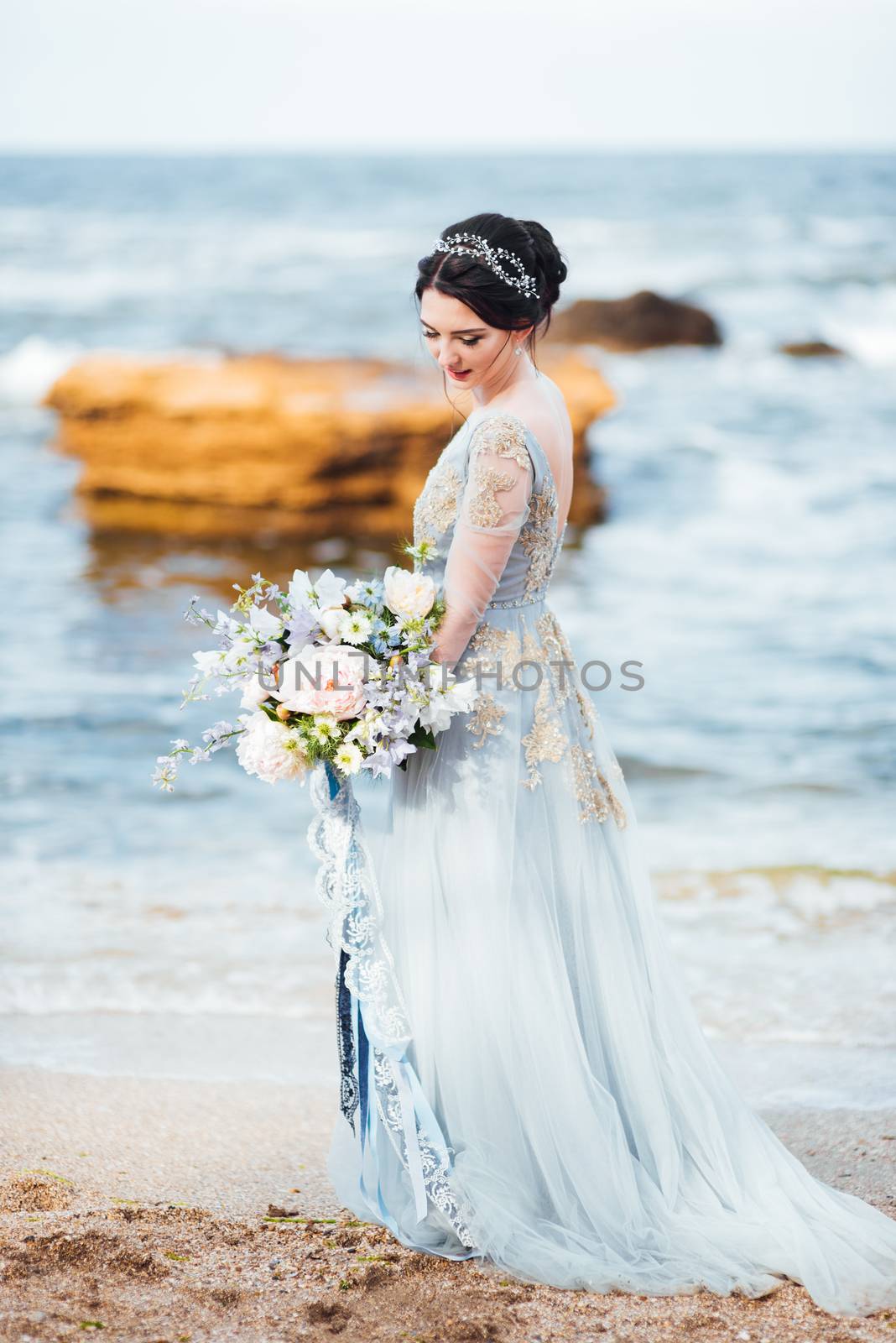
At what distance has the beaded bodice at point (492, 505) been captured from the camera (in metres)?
2.43

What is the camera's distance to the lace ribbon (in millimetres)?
2561

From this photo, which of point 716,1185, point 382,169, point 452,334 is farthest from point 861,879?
point 382,169

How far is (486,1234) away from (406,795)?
0.87m

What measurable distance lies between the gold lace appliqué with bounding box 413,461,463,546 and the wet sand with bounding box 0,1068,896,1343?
1.44 m

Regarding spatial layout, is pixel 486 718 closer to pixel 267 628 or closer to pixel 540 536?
pixel 540 536

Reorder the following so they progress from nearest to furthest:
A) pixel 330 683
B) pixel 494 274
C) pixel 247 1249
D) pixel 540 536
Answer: pixel 330 683 → pixel 494 274 → pixel 540 536 → pixel 247 1249

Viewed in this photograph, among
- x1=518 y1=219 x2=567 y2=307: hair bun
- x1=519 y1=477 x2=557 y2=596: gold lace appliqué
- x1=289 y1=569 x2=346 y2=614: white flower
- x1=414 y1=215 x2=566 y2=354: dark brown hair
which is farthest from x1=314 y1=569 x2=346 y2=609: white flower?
x1=518 y1=219 x2=567 y2=307: hair bun

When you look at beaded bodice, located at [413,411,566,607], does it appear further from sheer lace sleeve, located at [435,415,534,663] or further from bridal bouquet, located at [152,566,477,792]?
bridal bouquet, located at [152,566,477,792]

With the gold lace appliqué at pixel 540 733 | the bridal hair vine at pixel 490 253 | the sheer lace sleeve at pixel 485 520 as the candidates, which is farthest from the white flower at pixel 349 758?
the bridal hair vine at pixel 490 253

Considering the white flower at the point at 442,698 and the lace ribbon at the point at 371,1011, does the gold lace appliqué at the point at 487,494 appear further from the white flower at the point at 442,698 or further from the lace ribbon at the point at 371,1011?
the lace ribbon at the point at 371,1011

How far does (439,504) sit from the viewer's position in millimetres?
2541

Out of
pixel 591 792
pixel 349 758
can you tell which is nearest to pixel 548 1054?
pixel 591 792

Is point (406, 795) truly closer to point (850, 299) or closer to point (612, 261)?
point (850, 299)

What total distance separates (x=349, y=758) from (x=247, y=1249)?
111 centimetres
